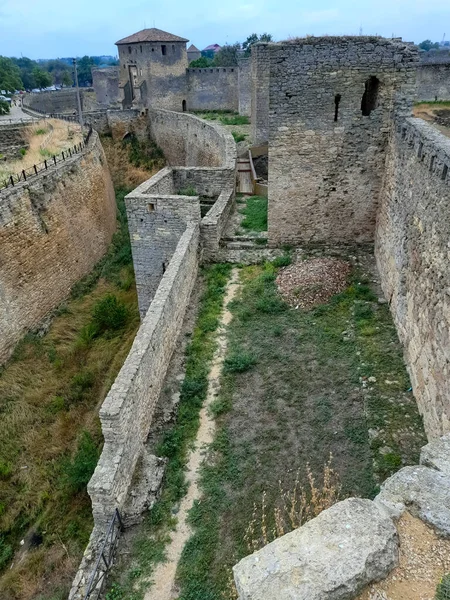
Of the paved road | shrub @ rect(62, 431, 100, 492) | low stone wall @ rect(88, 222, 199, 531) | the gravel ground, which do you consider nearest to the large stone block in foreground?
low stone wall @ rect(88, 222, 199, 531)

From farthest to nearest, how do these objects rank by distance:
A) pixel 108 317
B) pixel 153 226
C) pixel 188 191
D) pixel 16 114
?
pixel 16 114
pixel 188 191
pixel 108 317
pixel 153 226

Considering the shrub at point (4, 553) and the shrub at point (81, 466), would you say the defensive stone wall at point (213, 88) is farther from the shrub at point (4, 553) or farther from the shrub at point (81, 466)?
the shrub at point (4, 553)

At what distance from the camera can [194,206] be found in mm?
11242

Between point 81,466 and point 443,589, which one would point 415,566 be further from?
point 81,466

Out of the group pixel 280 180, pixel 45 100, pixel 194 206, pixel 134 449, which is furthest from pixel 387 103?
pixel 45 100

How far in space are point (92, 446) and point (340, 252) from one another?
7.22 meters

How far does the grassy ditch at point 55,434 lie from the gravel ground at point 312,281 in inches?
197

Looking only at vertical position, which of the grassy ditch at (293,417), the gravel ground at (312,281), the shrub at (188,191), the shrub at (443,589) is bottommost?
the grassy ditch at (293,417)

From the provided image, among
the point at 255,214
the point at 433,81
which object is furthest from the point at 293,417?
the point at 433,81

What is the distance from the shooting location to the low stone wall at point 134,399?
18.9 ft

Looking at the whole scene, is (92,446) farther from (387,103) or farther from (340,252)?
(387,103)

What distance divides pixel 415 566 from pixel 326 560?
0.66 meters

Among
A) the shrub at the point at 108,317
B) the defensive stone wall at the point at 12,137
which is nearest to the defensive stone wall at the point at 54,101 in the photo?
the defensive stone wall at the point at 12,137

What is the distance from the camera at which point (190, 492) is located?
6.14m
